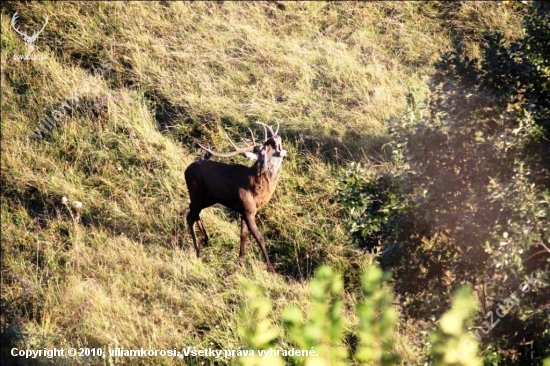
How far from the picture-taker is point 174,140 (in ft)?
38.1

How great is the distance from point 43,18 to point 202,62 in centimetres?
348

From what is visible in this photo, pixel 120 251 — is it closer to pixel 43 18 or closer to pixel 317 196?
pixel 317 196

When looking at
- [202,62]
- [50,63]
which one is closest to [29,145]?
[50,63]

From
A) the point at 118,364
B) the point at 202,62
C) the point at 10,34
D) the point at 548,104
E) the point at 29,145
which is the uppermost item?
the point at 10,34

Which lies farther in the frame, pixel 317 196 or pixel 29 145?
pixel 29 145

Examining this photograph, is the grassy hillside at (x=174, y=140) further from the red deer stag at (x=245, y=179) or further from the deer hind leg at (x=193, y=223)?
the red deer stag at (x=245, y=179)

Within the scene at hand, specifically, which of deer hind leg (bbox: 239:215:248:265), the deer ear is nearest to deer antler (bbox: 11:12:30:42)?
deer hind leg (bbox: 239:215:248:265)

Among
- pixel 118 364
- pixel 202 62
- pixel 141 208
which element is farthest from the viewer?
pixel 202 62

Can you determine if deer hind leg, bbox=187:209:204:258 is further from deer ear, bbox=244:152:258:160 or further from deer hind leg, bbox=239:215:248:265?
deer ear, bbox=244:152:258:160

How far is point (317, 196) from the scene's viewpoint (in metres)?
9.98

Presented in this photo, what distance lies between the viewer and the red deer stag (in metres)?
8.33

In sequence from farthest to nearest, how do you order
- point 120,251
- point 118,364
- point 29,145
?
point 29,145 < point 120,251 < point 118,364

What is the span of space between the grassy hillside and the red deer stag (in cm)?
81

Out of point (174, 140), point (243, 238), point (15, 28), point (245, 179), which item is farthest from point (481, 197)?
point (15, 28)
